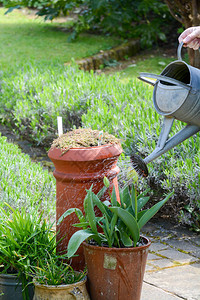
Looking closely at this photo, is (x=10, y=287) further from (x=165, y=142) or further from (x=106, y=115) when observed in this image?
(x=106, y=115)

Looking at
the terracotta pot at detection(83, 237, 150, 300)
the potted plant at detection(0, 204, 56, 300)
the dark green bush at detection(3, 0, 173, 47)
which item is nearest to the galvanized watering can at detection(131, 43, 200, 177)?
the terracotta pot at detection(83, 237, 150, 300)

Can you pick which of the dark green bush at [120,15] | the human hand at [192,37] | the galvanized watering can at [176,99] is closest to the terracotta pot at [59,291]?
the galvanized watering can at [176,99]

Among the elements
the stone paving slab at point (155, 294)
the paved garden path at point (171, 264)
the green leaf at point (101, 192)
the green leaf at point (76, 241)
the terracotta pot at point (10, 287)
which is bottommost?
the paved garden path at point (171, 264)

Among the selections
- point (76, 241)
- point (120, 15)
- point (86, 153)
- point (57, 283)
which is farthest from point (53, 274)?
point (120, 15)

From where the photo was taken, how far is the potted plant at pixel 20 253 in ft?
8.36

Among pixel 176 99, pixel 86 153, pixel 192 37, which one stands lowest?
pixel 86 153

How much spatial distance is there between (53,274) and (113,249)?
342 millimetres

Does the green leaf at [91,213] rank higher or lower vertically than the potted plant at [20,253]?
higher

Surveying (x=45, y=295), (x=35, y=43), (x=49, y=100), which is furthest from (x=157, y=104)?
(x=35, y=43)

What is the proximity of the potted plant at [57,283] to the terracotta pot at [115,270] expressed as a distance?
7cm

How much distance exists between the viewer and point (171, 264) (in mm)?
3311

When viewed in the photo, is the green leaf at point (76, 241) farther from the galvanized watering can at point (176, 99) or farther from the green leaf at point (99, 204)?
the galvanized watering can at point (176, 99)

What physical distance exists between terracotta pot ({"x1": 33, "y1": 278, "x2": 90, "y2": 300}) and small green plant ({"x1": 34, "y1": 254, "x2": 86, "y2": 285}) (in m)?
0.04

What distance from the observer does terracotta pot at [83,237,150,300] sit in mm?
2420
